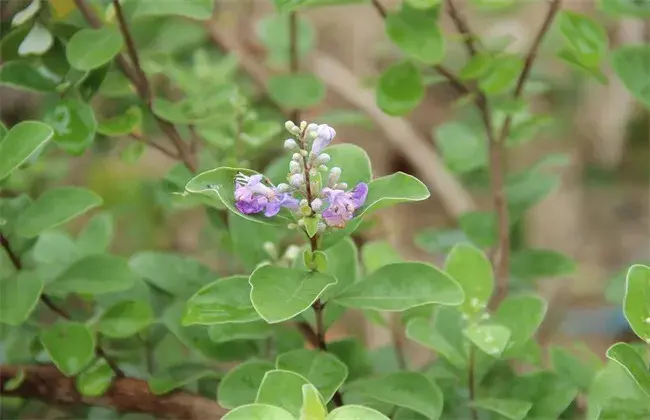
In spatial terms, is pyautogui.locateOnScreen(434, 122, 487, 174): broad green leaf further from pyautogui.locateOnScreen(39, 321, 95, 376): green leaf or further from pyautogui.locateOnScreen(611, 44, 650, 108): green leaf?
pyautogui.locateOnScreen(39, 321, 95, 376): green leaf

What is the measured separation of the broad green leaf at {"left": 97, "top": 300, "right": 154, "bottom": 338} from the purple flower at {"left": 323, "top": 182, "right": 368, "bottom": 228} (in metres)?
0.23

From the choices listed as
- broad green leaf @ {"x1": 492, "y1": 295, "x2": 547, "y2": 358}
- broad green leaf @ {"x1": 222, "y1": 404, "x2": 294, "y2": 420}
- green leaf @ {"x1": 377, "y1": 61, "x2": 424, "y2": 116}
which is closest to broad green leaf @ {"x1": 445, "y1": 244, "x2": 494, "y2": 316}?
broad green leaf @ {"x1": 492, "y1": 295, "x2": 547, "y2": 358}

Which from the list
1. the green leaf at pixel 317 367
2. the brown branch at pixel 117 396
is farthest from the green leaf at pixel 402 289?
the brown branch at pixel 117 396

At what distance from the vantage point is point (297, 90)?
31.9 inches

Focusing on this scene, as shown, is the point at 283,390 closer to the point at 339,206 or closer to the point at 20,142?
the point at 339,206

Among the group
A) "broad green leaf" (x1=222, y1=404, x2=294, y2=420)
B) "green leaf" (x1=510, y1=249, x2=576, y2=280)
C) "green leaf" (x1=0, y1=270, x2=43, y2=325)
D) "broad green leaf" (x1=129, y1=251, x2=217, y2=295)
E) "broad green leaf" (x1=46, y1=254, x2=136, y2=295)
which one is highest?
"broad green leaf" (x1=222, y1=404, x2=294, y2=420)

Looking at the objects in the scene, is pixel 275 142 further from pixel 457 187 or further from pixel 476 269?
pixel 457 187

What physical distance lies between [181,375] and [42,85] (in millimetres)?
262

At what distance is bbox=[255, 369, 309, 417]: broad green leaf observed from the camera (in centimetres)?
46

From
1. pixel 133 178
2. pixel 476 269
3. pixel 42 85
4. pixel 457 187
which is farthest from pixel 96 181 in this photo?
pixel 476 269

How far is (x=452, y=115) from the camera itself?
1742mm

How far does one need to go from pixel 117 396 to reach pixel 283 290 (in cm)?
25

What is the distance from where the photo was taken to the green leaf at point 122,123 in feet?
2.07

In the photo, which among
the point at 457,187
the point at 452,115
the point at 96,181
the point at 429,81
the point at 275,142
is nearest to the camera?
the point at 429,81
